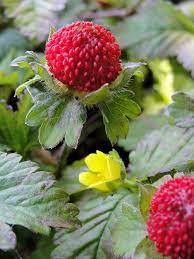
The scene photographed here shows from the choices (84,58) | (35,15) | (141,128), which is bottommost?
(141,128)

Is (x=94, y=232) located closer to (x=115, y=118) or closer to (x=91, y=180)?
(x=91, y=180)

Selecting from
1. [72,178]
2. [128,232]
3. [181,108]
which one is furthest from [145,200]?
[72,178]

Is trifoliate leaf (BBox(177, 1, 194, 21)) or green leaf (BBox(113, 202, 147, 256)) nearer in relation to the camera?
green leaf (BBox(113, 202, 147, 256))

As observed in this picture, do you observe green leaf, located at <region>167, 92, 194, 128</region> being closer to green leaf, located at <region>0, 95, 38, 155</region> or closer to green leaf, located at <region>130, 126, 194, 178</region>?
green leaf, located at <region>130, 126, 194, 178</region>

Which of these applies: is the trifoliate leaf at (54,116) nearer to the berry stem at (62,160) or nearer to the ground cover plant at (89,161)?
the ground cover plant at (89,161)

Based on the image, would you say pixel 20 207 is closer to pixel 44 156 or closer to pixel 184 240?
pixel 184 240

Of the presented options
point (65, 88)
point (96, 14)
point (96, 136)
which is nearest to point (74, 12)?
point (96, 14)

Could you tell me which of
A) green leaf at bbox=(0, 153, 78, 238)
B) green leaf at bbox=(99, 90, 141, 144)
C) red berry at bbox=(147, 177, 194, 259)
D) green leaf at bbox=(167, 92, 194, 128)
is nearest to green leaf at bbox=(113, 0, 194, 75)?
green leaf at bbox=(167, 92, 194, 128)
